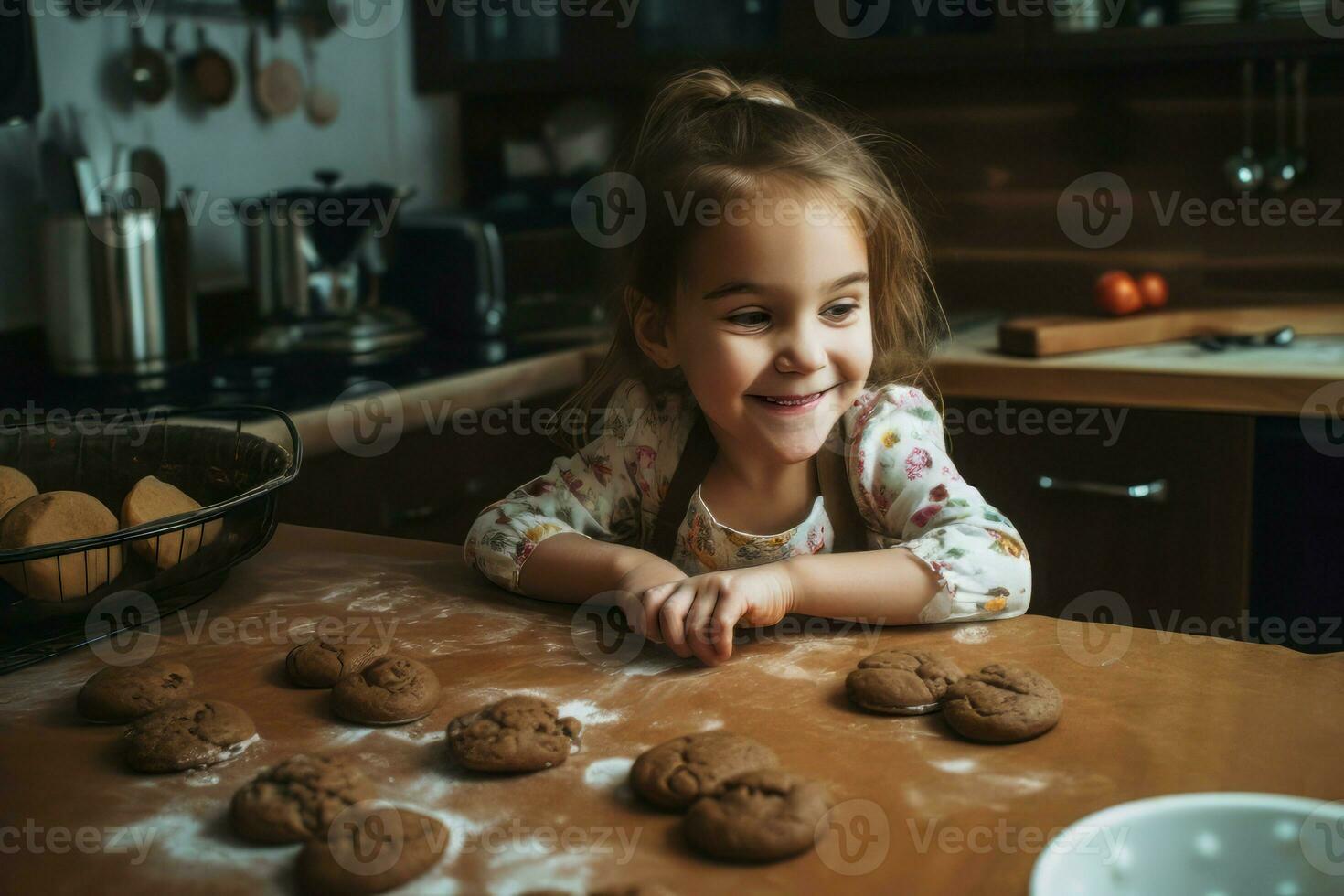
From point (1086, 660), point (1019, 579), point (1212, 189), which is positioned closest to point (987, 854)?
point (1086, 660)

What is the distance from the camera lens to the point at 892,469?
1.13m

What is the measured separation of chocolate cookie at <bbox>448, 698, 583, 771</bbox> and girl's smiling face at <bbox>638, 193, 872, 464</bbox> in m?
0.42

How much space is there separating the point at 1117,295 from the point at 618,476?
4.18 feet

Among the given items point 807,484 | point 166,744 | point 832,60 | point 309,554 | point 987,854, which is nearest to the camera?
point 987,854

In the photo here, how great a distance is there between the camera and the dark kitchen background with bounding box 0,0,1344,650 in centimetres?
182

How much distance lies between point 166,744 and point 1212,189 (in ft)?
7.19

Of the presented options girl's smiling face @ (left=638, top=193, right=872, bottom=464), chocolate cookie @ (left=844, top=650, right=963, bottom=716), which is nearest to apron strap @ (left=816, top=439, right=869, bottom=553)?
girl's smiling face @ (left=638, top=193, right=872, bottom=464)

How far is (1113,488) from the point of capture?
1851 mm

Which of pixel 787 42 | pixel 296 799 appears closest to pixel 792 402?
pixel 296 799

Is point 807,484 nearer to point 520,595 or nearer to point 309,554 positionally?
point 520,595

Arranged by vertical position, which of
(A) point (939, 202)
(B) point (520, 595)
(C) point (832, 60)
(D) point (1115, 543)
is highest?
(C) point (832, 60)

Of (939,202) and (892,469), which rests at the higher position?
(939,202)

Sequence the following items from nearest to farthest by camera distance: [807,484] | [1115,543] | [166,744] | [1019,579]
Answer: [166,744]
[1019,579]
[807,484]
[1115,543]

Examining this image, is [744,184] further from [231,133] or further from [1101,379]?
[231,133]
